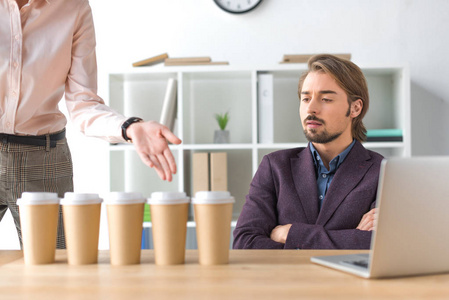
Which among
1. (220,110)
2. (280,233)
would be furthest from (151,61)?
(280,233)

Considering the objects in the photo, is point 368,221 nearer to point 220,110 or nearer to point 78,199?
point 78,199

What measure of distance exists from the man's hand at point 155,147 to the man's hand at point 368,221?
0.77m

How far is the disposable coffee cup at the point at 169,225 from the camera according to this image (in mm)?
967

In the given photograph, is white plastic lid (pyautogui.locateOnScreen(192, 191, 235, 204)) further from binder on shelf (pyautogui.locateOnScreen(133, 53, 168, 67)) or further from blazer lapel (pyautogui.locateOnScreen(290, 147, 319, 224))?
binder on shelf (pyautogui.locateOnScreen(133, 53, 168, 67))

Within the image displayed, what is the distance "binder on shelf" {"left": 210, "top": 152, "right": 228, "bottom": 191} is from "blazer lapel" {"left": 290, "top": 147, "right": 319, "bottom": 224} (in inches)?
42.6

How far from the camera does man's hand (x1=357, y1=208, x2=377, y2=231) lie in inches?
63.4

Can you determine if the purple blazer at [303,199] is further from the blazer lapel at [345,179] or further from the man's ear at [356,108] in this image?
the man's ear at [356,108]

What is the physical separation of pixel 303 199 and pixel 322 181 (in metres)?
0.12

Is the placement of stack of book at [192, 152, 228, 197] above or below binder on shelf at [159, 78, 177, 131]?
below

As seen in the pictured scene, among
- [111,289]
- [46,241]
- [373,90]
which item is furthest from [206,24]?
[111,289]

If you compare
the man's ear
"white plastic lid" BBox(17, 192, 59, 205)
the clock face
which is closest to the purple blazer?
the man's ear

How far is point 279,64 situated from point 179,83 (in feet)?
1.94

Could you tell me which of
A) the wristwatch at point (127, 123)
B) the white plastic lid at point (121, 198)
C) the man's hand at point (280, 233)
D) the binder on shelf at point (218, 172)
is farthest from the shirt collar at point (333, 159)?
the binder on shelf at point (218, 172)

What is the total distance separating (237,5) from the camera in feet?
10.3
